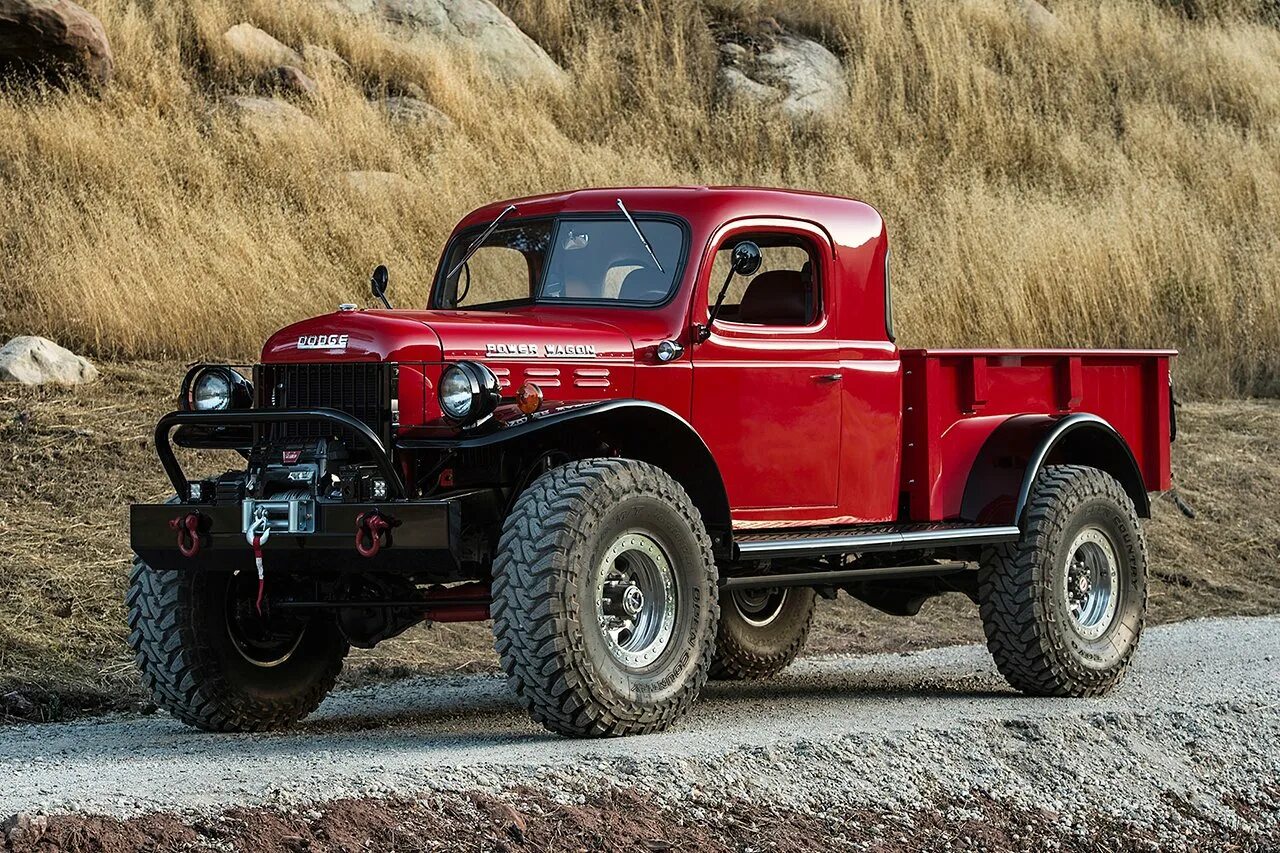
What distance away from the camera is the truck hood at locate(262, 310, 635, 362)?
6957mm

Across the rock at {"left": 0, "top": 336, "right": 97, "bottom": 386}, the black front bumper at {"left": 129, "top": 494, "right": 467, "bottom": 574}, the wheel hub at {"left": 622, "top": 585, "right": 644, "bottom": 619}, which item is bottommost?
the wheel hub at {"left": 622, "top": 585, "right": 644, "bottom": 619}

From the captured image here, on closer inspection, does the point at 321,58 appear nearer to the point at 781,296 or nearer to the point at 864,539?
the point at 781,296

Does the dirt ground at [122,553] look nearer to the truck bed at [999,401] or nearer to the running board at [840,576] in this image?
the truck bed at [999,401]

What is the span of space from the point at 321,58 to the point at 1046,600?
42.4 feet

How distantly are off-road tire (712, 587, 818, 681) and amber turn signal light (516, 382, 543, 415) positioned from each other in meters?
2.97

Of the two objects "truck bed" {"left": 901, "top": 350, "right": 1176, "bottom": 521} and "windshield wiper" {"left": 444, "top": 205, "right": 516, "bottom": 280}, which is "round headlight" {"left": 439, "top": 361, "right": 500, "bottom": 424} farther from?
"truck bed" {"left": 901, "top": 350, "right": 1176, "bottom": 521}

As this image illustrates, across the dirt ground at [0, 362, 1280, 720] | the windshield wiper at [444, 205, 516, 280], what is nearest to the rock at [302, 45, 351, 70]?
the dirt ground at [0, 362, 1280, 720]

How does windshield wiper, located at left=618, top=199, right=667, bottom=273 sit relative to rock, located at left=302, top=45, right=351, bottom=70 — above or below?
below

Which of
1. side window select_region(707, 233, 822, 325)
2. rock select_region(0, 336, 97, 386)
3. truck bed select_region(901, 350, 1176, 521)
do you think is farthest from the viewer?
rock select_region(0, 336, 97, 386)

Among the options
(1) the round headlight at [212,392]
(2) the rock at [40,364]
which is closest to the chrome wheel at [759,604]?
(1) the round headlight at [212,392]

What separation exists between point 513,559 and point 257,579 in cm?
150

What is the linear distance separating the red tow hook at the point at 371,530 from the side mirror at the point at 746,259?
1.72 metres

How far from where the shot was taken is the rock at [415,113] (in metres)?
18.8

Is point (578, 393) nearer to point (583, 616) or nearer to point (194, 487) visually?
point (583, 616)
